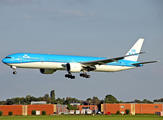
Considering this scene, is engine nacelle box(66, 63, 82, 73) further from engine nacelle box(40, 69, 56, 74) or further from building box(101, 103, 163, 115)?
building box(101, 103, 163, 115)

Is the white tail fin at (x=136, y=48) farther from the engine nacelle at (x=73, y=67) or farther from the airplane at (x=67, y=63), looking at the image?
the engine nacelle at (x=73, y=67)

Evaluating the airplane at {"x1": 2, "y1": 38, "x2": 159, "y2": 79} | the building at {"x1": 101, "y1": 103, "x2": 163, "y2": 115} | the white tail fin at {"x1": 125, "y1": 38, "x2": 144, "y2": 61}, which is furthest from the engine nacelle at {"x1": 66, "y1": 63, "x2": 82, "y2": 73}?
the building at {"x1": 101, "y1": 103, "x2": 163, "y2": 115}

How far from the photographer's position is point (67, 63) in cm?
6694

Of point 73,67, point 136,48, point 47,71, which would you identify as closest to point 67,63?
point 73,67

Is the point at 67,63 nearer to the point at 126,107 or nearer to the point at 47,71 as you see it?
the point at 47,71

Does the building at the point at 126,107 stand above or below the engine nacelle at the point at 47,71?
below

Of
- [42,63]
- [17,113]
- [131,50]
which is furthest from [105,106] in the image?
[42,63]

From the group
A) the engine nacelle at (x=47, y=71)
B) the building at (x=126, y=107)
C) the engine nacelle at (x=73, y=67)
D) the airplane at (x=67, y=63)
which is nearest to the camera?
the airplane at (x=67, y=63)

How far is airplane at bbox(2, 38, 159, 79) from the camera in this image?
63.3 metres

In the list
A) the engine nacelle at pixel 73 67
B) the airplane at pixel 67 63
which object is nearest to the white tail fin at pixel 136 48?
the airplane at pixel 67 63

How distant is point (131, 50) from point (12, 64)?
34645 mm

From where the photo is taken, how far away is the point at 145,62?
75.1 meters

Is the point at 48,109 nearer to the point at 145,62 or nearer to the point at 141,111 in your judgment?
the point at 141,111

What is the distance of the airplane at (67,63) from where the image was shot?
6331 centimetres
